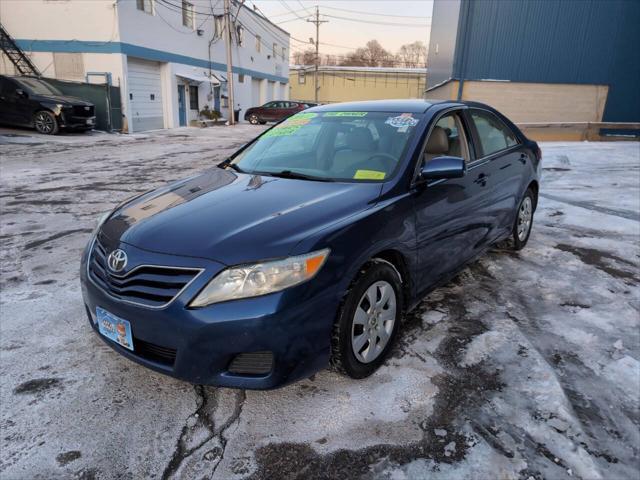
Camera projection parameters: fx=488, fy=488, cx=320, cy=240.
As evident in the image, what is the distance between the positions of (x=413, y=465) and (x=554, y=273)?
9.89 feet

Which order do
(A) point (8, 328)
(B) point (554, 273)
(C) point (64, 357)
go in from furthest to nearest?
(B) point (554, 273)
(A) point (8, 328)
(C) point (64, 357)

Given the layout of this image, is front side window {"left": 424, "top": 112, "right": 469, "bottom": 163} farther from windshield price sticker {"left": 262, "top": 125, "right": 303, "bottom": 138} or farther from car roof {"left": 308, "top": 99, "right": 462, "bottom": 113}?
windshield price sticker {"left": 262, "top": 125, "right": 303, "bottom": 138}

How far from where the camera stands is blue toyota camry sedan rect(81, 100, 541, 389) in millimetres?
2221

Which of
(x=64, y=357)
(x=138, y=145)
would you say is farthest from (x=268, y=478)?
(x=138, y=145)

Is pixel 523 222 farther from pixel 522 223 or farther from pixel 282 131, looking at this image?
pixel 282 131

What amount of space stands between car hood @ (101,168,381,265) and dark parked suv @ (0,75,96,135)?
15237 mm

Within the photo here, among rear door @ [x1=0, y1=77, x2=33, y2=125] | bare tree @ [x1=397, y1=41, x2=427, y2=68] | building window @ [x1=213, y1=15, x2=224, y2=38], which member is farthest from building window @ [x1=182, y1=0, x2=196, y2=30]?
bare tree @ [x1=397, y1=41, x2=427, y2=68]

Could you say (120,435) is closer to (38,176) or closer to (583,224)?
(583,224)

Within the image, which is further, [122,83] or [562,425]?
[122,83]

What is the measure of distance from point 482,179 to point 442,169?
0.98m

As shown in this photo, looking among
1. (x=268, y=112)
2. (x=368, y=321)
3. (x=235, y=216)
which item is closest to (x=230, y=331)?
(x=235, y=216)

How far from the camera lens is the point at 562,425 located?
2.38 metres

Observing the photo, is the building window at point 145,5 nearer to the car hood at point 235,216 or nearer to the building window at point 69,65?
the building window at point 69,65

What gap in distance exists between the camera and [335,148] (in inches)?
138
